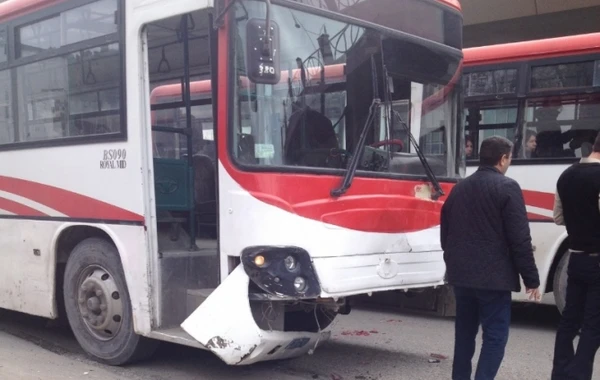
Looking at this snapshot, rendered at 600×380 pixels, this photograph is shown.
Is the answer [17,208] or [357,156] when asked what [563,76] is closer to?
[357,156]

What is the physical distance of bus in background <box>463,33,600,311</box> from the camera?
8.31 m

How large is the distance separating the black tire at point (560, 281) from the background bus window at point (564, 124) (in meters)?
1.17

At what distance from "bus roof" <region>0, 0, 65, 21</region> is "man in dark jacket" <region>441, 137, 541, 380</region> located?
13.6ft

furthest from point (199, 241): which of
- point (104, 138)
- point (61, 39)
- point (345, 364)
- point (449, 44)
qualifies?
point (449, 44)

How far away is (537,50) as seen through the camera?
871 cm

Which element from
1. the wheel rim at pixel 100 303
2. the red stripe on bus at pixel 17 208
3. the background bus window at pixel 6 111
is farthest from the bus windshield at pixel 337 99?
the background bus window at pixel 6 111

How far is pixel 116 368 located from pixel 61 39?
301cm

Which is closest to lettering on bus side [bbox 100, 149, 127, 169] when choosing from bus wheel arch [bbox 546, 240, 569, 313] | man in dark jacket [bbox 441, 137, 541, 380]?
man in dark jacket [bbox 441, 137, 541, 380]

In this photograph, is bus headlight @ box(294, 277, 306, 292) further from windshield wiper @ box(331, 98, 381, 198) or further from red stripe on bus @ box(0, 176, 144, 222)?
red stripe on bus @ box(0, 176, 144, 222)

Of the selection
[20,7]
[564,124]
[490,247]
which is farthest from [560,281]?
[20,7]

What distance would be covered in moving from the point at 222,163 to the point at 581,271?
2.70 m

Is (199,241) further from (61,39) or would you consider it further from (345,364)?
(61,39)

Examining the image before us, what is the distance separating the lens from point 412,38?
6.34 m

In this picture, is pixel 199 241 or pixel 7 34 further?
pixel 7 34
